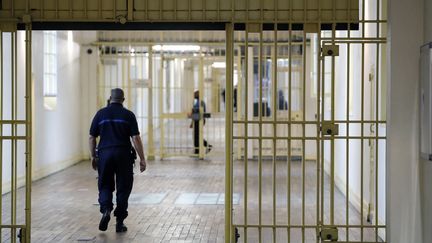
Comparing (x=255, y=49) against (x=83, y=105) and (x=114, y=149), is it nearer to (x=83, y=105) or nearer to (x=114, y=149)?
(x=83, y=105)

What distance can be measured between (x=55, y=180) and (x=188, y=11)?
7433 mm

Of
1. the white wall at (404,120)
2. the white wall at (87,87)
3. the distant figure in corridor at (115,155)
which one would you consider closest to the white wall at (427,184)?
the white wall at (404,120)

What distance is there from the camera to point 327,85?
1302 centimetres

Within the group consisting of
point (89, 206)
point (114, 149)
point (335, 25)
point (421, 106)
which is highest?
point (335, 25)

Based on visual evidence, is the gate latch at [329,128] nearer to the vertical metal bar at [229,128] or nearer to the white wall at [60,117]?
the vertical metal bar at [229,128]

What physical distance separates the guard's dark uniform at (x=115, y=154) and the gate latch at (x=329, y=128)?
2569 mm

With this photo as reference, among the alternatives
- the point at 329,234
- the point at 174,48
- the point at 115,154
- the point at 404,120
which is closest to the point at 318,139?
the point at 404,120

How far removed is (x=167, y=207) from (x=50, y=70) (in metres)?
5.71

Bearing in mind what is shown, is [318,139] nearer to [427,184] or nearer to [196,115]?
[427,184]

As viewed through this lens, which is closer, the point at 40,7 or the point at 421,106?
the point at 421,106

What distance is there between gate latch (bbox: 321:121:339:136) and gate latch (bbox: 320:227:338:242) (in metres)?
0.95

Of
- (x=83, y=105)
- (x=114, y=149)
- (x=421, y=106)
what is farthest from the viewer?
(x=83, y=105)

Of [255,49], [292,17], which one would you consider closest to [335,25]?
[292,17]

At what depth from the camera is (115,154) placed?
7855 millimetres
